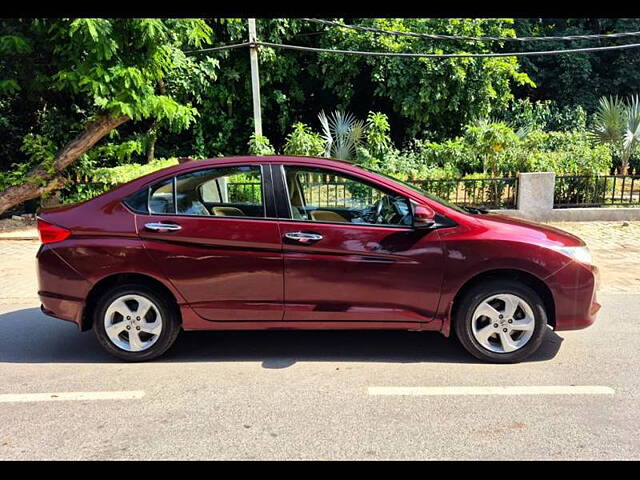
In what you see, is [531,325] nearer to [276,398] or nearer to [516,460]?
[516,460]

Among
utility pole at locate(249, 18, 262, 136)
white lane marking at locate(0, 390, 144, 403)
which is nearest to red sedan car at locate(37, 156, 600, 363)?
white lane marking at locate(0, 390, 144, 403)

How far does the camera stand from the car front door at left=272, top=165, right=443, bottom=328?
389 cm

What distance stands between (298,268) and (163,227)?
1.09 meters

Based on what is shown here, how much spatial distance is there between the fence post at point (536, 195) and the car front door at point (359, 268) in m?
7.39

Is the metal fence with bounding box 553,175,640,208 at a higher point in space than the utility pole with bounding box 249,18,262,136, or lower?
lower

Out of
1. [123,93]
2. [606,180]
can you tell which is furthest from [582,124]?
[123,93]

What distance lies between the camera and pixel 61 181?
10.9m

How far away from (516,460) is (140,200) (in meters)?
3.17

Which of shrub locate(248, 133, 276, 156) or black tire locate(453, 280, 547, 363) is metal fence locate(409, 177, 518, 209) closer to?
shrub locate(248, 133, 276, 156)

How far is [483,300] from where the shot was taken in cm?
391

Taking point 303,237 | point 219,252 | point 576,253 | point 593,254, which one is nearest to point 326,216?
point 303,237

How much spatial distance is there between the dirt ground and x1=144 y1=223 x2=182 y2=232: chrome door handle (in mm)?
3218

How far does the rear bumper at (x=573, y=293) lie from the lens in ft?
12.7
